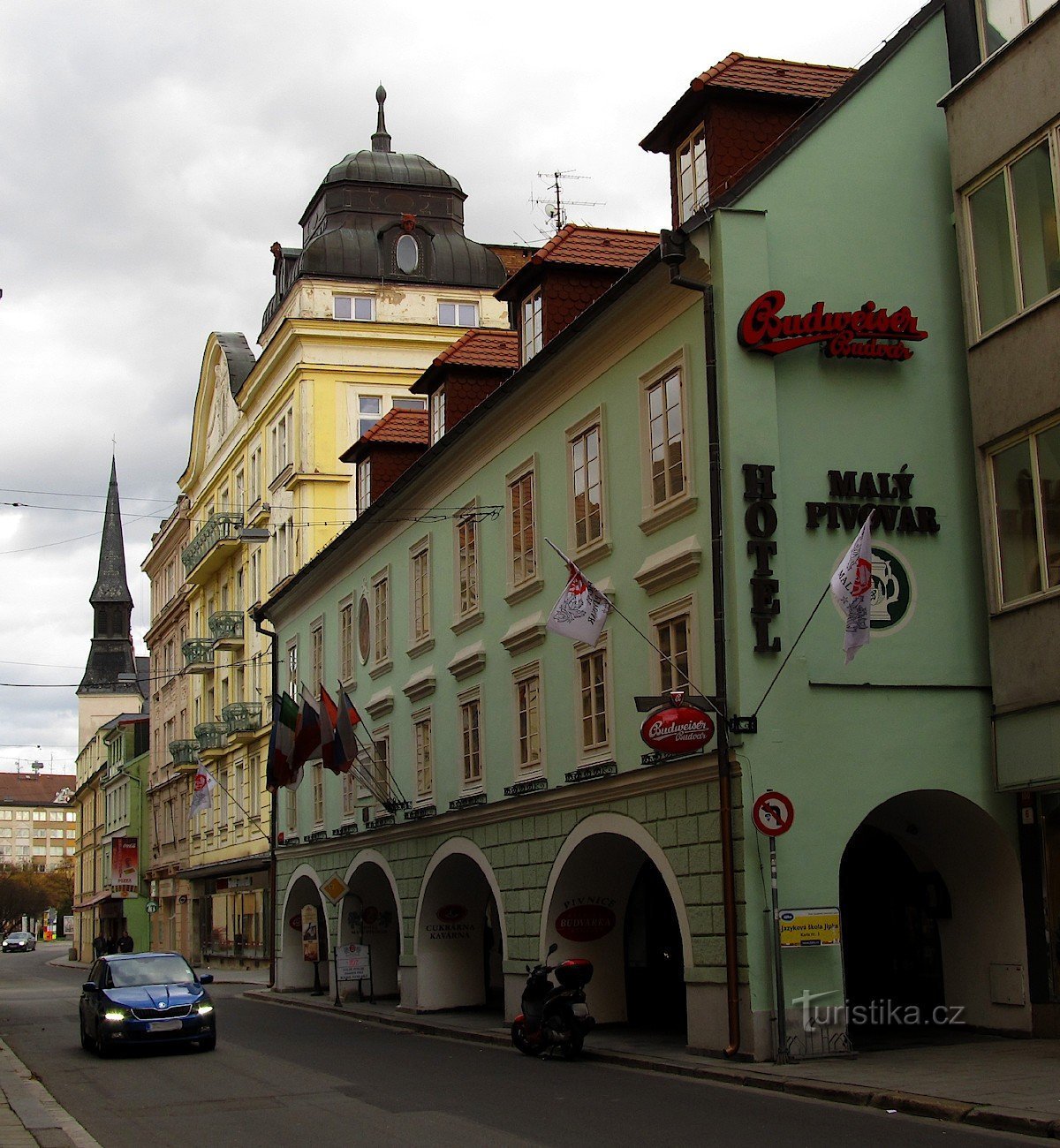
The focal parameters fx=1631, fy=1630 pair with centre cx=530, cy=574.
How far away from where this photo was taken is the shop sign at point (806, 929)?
18.2 metres

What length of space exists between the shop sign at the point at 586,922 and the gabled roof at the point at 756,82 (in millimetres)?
11017

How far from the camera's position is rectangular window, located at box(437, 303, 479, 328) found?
2069 inches

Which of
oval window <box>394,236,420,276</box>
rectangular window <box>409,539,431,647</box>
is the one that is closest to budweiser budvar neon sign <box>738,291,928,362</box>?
rectangular window <box>409,539,431,647</box>

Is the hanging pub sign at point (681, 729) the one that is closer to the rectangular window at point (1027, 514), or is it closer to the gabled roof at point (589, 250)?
the rectangular window at point (1027, 514)

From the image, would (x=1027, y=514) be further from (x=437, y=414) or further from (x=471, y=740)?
(x=437, y=414)

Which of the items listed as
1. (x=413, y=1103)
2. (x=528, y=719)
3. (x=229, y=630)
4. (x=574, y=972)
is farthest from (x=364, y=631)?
(x=229, y=630)

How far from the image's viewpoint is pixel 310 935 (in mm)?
36969

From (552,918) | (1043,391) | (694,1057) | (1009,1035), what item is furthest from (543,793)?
(1043,391)

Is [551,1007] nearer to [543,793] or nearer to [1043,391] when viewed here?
[543,793]

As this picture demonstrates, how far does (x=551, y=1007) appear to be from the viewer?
66.8 ft

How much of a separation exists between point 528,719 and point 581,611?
6.02m

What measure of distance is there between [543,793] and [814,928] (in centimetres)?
655

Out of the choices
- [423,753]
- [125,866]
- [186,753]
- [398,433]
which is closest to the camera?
[423,753]

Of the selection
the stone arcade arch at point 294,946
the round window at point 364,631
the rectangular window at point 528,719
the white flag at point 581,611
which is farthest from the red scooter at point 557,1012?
the stone arcade arch at point 294,946
